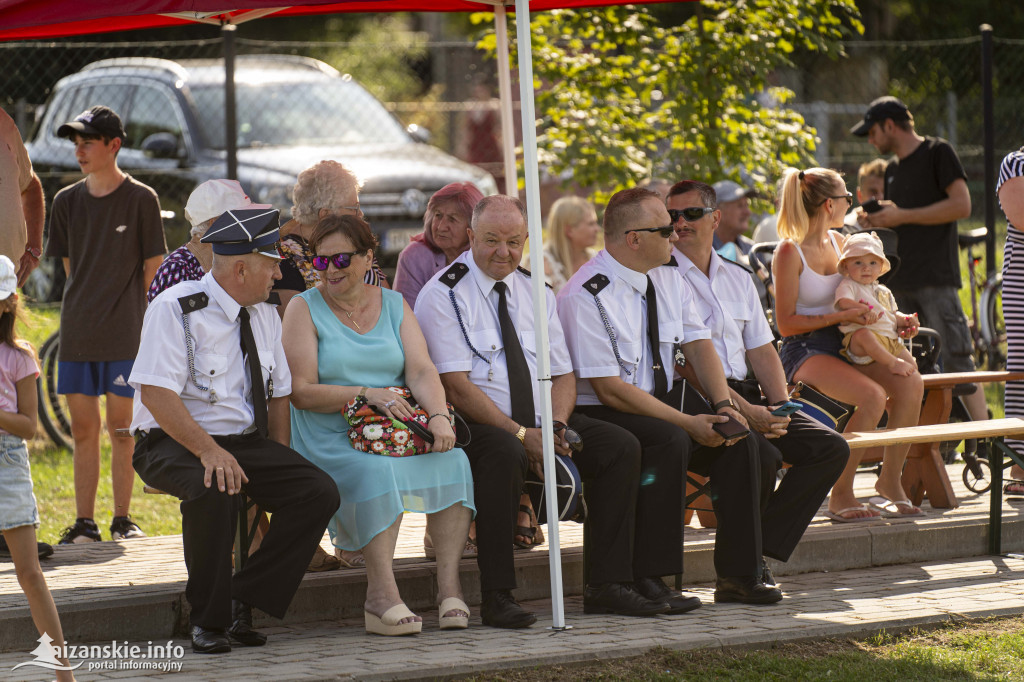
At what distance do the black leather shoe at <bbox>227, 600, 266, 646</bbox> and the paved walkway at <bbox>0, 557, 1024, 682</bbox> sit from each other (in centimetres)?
5

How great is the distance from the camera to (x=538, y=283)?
5.00 m

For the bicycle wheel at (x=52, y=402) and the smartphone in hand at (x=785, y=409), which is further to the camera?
the bicycle wheel at (x=52, y=402)

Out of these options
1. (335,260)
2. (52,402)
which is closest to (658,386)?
(335,260)

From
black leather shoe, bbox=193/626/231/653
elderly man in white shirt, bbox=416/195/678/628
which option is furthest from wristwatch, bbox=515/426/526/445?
black leather shoe, bbox=193/626/231/653

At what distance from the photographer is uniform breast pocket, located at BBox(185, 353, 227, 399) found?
4859 mm

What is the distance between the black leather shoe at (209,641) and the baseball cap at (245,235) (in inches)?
53.1

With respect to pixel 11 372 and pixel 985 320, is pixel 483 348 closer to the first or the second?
pixel 11 372

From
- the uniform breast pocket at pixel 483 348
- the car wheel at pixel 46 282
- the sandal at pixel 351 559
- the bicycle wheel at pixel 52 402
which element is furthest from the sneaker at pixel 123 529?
the car wheel at pixel 46 282

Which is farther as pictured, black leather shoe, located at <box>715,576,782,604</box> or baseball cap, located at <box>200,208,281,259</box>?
black leather shoe, located at <box>715,576,782,604</box>

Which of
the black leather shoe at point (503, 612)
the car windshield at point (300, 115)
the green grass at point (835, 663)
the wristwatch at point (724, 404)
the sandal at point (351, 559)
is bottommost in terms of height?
the green grass at point (835, 663)

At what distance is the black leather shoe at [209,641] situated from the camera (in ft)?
15.4

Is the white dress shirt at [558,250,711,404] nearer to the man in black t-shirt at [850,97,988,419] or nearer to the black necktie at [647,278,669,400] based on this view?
the black necktie at [647,278,669,400]

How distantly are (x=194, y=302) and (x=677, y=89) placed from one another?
4788 millimetres

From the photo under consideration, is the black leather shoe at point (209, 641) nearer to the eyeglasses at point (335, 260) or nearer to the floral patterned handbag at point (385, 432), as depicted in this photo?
the floral patterned handbag at point (385, 432)
